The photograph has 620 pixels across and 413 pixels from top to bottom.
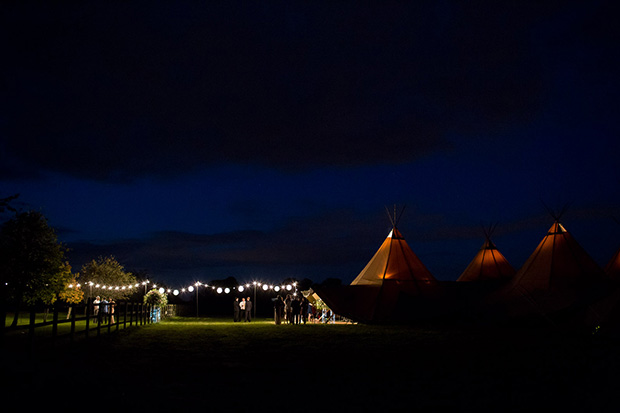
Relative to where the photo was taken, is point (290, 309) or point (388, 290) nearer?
point (388, 290)

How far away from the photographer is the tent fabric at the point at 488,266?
3428 centimetres

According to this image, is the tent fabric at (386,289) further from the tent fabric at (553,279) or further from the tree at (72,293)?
the tree at (72,293)

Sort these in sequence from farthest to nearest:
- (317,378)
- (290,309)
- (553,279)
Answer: (290,309)
(553,279)
(317,378)

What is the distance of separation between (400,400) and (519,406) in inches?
54.6

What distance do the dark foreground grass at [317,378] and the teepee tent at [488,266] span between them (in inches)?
853

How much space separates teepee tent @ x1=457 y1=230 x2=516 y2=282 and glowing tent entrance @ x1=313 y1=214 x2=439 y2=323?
7543mm

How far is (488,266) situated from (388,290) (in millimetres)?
11282

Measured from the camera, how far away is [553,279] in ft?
77.2

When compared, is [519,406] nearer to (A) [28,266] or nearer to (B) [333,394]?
(B) [333,394]

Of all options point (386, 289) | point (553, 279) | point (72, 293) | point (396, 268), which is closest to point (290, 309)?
point (386, 289)

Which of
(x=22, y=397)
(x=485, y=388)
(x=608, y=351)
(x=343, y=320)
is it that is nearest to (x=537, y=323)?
(x=608, y=351)

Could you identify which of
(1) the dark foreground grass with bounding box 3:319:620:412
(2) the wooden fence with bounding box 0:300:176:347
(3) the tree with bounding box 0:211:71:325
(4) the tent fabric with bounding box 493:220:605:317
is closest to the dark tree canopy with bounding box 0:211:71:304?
(3) the tree with bounding box 0:211:71:325

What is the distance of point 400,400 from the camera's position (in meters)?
6.38

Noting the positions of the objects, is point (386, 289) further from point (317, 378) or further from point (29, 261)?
point (29, 261)
